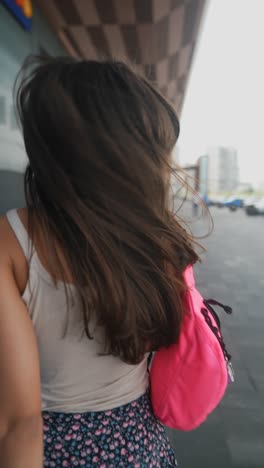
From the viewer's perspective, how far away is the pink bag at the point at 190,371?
2.14ft

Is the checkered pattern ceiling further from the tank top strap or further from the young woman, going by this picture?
the tank top strap

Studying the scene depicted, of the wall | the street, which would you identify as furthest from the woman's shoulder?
the wall

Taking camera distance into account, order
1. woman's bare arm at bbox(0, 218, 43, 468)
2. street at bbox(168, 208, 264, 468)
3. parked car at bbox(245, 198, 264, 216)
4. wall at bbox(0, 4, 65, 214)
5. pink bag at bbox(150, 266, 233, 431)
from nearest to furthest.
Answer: woman's bare arm at bbox(0, 218, 43, 468) < pink bag at bbox(150, 266, 233, 431) < street at bbox(168, 208, 264, 468) < wall at bbox(0, 4, 65, 214) < parked car at bbox(245, 198, 264, 216)

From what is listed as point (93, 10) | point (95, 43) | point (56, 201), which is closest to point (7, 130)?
point (93, 10)

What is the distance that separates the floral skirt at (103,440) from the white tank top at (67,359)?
0.06 ft

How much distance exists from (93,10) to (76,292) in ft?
11.0

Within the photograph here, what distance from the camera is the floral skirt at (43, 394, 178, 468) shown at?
59cm

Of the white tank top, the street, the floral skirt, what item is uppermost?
the white tank top

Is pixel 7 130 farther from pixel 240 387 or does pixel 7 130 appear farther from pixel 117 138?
pixel 240 387

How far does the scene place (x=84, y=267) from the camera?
0.57 metres

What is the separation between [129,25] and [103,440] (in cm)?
373

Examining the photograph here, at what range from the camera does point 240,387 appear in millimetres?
1919

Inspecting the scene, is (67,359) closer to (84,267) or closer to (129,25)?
(84,267)

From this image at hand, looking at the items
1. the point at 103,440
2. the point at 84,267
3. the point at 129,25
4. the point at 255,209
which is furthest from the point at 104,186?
the point at 255,209
